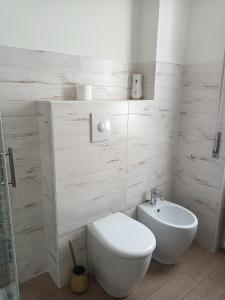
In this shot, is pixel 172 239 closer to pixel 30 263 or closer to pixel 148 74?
pixel 30 263

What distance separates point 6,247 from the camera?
3.59ft

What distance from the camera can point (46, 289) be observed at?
161cm

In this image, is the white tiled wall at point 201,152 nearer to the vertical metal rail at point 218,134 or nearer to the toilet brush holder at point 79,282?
the vertical metal rail at point 218,134

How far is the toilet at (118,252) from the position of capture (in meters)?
1.34

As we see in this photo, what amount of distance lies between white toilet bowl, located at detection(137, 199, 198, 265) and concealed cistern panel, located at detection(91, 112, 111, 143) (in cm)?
75

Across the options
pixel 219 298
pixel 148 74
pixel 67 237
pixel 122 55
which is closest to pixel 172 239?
pixel 219 298

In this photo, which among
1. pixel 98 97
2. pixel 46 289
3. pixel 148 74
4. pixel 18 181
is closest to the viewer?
pixel 18 181

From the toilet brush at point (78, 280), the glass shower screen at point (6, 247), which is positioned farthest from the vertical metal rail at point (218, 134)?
the glass shower screen at point (6, 247)

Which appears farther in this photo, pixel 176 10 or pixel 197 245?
pixel 197 245

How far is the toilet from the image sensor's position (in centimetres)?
134

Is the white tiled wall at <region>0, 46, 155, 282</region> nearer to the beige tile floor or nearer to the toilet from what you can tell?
the beige tile floor

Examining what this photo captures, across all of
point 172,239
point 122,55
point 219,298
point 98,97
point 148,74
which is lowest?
point 219,298

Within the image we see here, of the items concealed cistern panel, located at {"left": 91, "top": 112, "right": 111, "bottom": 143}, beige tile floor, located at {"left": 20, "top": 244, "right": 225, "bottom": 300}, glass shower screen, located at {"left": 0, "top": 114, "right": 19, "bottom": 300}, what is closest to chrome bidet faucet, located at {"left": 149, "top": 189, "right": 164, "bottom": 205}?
beige tile floor, located at {"left": 20, "top": 244, "right": 225, "bottom": 300}

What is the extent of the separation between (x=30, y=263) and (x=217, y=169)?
5.44 ft
